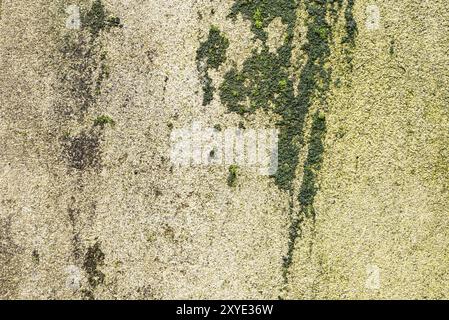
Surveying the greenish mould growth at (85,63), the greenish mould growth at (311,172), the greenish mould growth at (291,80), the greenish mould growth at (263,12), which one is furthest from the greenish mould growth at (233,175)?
the greenish mould growth at (85,63)

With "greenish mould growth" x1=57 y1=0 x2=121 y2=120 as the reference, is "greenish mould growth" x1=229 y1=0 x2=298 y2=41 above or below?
above

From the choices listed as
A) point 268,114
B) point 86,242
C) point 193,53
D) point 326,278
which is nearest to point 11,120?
point 86,242

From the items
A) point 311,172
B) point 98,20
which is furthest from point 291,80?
point 98,20

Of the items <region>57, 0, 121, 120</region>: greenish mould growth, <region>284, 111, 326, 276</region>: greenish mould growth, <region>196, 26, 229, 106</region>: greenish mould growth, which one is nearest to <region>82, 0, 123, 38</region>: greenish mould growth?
<region>57, 0, 121, 120</region>: greenish mould growth

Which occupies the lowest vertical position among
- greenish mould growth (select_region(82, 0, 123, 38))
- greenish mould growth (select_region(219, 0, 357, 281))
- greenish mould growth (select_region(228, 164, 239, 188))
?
greenish mould growth (select_region(228, 164, 239, 188))

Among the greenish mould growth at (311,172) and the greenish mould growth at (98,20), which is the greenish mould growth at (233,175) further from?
the greenish mould growth at (98,20)

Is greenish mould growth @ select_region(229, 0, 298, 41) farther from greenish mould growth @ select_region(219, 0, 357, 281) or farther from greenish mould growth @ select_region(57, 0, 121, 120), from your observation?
greenish mould growth @ select_region(57, 0, 121, 120)
